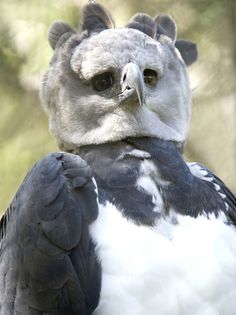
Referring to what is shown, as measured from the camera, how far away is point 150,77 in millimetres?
2062

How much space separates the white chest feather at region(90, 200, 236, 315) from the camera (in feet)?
5.71

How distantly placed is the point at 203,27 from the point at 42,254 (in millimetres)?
1634

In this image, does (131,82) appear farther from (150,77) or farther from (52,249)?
(52,249)

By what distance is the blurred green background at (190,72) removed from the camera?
3.08m

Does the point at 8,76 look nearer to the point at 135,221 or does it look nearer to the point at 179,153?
the point at 179,153

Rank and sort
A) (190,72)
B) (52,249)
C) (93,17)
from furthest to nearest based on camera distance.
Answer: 1. (190,72)
2. (93,17)
3. (52,249)

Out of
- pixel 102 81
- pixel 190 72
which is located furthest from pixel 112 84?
pixel 190 72

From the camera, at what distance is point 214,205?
1949mm

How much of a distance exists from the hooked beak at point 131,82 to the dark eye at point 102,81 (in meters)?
0.05

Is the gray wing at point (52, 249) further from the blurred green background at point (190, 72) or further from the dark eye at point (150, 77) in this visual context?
the blurred green background at point (190, 72)

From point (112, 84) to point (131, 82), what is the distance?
0.34 ft

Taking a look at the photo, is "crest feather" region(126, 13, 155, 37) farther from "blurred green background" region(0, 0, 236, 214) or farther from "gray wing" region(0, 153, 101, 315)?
"blurred green background" region(0, 0, 236, 214)

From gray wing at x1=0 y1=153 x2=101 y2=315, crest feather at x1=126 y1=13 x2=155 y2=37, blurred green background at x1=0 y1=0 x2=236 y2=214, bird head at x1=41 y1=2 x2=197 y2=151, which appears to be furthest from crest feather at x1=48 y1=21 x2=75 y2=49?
blurred green background at x1=0 y1=0 x2=236 y2=214

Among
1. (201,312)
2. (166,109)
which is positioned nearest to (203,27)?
(166,109)
